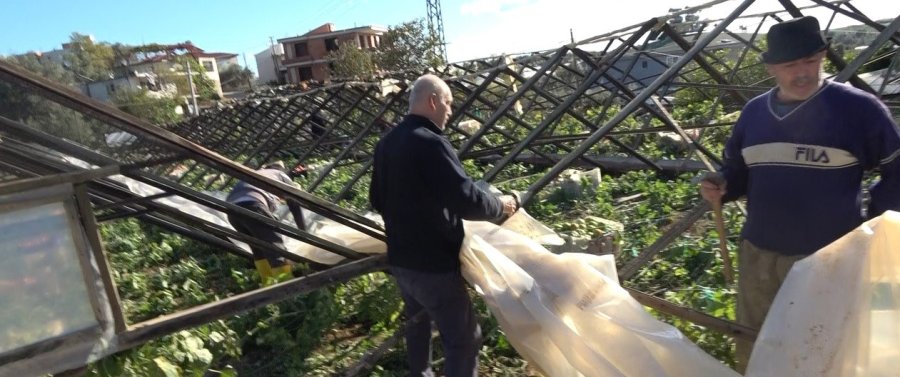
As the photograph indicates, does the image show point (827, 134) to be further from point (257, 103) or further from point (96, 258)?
point (257, 103)

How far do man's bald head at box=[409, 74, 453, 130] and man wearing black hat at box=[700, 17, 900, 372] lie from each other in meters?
1.24

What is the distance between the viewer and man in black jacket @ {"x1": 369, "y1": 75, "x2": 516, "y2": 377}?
2.66m

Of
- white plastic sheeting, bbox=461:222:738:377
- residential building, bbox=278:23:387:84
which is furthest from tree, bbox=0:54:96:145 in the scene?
residential building, bbox=278:23:387:84

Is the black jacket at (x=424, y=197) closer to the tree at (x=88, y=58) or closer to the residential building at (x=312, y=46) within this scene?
the tree at (x=88, y=58)

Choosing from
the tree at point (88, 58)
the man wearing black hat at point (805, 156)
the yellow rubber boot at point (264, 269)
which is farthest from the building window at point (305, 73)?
the man wearing black hat at point (805, 156)

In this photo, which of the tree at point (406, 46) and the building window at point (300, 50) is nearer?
the tree at point (406, 46)

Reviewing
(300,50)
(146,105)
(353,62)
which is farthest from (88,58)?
(353,62)

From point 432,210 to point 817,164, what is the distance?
147 cm

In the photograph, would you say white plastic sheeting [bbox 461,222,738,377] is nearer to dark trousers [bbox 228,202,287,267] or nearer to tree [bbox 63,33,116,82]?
dark trousers [bbox 228,202,287,267]

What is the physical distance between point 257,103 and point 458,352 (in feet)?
41.6

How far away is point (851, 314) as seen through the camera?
6.29 feet

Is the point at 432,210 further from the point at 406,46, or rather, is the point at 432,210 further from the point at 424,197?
the point at 406,46

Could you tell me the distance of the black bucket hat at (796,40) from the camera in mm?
2164

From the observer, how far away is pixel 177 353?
3.04 metres
